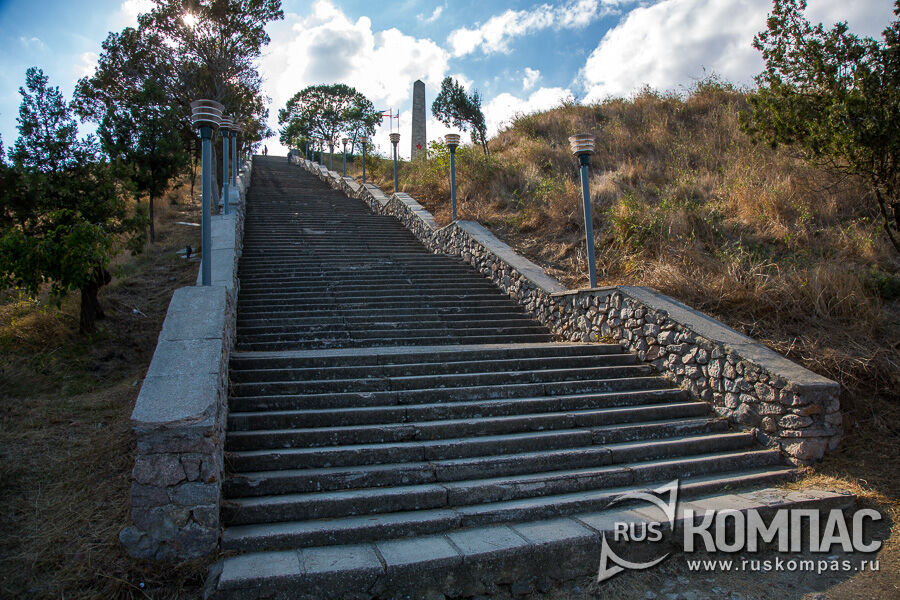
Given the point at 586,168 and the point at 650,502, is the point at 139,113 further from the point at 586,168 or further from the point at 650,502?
the point at 650,502

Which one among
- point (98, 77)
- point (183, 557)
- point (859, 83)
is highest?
point (98, 77)

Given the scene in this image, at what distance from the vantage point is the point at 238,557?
10.7 feet

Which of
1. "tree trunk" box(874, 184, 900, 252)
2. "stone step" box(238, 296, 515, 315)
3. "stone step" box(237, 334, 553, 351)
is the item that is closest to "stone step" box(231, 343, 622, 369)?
"stone step" box(237, 334, 553, 351)

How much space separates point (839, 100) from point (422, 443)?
6194 mm

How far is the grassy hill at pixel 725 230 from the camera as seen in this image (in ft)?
18.0

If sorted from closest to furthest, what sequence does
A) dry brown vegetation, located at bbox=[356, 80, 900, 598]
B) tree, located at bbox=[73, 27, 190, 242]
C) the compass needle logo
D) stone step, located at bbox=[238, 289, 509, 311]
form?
the compass needle logo, dry brown vegetation, located at bbox=[356, 80, 900, 598], stone step, located at bbox=[238, 289, 509, 311], tree, located at bbox=[73, 27, 190, 242]

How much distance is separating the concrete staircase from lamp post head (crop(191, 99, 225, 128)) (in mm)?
2420

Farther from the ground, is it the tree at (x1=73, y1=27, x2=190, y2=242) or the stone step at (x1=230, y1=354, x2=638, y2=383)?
the tree at (x1=73, y1=27, x2=190, y2=242)

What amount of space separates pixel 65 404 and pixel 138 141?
9849 millimetres

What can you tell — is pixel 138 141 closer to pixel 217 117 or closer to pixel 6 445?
pixel 217 117

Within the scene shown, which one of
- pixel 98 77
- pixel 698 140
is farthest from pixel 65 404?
pixel 98 77

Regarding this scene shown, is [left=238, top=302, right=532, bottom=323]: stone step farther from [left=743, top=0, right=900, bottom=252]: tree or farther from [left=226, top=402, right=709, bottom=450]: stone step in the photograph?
[left=743, top=0, right=900, bottom=252]: tree

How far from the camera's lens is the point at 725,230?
8062 mm

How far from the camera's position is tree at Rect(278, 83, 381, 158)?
40.0 metres
